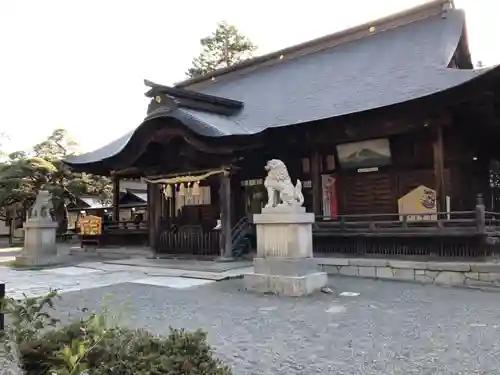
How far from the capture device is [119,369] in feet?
8.68

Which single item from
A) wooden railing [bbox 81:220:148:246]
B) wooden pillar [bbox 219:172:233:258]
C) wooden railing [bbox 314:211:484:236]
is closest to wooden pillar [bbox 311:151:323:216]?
wooden railing [bbox 314:211:484:236]

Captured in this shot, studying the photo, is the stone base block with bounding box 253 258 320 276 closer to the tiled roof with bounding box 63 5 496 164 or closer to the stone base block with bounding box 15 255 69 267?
the tiled roof with bounding box 63 5 496 164

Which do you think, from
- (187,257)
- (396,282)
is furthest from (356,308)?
(187,257)

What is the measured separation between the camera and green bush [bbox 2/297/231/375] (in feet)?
8.69

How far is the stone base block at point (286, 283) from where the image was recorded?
7582 mm

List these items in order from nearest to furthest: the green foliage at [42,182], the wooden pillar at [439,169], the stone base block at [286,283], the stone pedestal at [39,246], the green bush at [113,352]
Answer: the green bush at [113,352]
the stone base block at [286,283]
the wooden pillar at [439,169]
the stone pedestal at [39,246]
the green foliage at [42,182]

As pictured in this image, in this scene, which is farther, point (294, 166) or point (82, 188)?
point (82, 188)

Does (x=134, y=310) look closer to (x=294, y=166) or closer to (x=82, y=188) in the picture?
(x=294, y=166)

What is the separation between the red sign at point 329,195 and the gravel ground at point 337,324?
4.09 metres

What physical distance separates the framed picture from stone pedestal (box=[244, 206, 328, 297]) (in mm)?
4633

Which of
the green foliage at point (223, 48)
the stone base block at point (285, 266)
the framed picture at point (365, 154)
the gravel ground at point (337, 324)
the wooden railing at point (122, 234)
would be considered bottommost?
the gravel ground at point (337, 324)

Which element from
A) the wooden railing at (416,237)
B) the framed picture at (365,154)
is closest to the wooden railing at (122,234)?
the wooden railing at (416,237)

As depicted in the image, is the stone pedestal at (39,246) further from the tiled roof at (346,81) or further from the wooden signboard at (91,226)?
the tiled roof at (346,81)

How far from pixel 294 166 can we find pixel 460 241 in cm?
567
